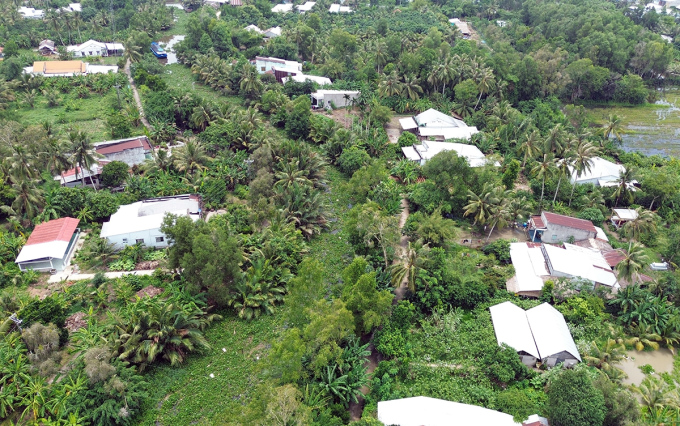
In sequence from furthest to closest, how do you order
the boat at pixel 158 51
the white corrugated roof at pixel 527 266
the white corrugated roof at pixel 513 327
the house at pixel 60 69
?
1. the boat at pixel 158 51
2. the house at pixel 60 69
3. the white corrugated roof at pixel 527 266
4. the white corrugated roof at pixel 513 327

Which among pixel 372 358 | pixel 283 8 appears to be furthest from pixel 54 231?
pixel 283 8

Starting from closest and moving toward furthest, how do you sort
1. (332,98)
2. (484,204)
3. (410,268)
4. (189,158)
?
1. (410,268)
2. (484,204)
3. (189,158)
4. (332,98)

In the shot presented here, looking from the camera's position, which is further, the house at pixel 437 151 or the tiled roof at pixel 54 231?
the house at pixel 437 151

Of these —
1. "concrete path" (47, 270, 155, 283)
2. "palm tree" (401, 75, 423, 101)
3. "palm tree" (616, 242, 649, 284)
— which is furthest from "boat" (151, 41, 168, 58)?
"palm tree" (616, 242, 649, 284)

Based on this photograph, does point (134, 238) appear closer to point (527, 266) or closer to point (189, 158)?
point (189, 158)

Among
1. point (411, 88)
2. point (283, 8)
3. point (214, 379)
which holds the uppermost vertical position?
point (283, 8)

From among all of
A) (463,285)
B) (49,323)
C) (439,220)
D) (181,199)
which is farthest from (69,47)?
(463,285)

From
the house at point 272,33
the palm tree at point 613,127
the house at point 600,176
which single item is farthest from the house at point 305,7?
the house at point 600,176

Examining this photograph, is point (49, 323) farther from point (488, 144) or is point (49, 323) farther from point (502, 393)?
point (488, 144)

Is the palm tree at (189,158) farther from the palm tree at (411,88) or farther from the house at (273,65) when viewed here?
the palm tree at (411,88)
